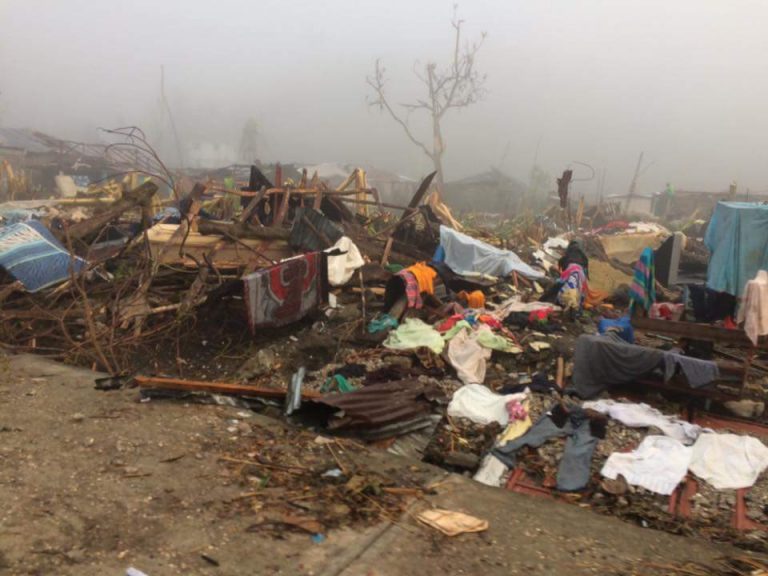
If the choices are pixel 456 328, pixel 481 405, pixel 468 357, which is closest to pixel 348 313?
pixel 456 328

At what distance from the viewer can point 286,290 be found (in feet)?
25.8

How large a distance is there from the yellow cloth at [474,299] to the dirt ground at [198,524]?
19.4ft

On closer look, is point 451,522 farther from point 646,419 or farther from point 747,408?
point 747,408

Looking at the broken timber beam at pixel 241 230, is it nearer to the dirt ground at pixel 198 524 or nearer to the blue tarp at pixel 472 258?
the blue tarp at pixel 472 258

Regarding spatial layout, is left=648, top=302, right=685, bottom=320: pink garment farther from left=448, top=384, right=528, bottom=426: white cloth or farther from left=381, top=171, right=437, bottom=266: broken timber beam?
left=381, top=171, right=437, bottom=266: broken timber beam

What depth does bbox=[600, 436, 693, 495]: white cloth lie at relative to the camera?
185 inches

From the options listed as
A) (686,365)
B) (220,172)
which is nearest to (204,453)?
(686,365)

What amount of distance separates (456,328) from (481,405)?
223 cm

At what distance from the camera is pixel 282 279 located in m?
7.73

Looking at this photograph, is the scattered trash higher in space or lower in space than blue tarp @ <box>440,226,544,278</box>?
lower

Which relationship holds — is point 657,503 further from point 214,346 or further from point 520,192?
point 520,192

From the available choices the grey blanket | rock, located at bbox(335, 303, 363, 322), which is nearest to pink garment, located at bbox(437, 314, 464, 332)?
rock, located at bbox(335, 303, 363, 322)

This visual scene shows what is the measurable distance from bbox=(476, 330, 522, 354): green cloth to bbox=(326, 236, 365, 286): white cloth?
2.56m

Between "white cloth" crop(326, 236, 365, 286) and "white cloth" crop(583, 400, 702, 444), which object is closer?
"white cloth" crop(583, 400, 702, 444)
